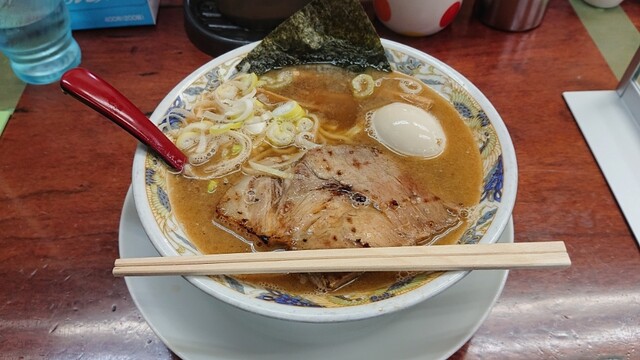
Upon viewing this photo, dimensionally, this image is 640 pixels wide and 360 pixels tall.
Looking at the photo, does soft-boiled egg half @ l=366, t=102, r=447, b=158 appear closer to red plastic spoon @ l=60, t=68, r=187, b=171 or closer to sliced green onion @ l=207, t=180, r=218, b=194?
sliced green onion @ l=207, t=180, r=218, b=194

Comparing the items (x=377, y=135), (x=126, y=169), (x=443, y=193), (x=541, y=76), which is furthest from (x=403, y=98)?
(x=126, y=169)

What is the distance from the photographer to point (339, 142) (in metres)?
1.37

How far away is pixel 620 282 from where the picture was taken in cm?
132

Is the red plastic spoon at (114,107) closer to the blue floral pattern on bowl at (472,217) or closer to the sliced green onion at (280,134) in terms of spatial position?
the blue floral pattern on bowl at (472,217)

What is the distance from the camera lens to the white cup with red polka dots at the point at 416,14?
184 centimetres

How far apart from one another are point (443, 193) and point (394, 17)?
3.10ft

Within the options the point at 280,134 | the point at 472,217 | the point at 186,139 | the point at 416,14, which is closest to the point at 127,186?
the point at 186,139

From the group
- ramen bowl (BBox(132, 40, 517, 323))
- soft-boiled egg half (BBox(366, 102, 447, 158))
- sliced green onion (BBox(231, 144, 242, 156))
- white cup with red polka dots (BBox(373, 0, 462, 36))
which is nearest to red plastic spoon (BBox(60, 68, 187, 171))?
ramen bowl (BBox(132, 40, 517, 323))

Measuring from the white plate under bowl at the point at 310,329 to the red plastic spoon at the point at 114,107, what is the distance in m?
0.33

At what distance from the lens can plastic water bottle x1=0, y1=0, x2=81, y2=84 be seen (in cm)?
170

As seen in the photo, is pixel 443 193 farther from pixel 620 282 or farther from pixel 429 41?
pixel 429 41

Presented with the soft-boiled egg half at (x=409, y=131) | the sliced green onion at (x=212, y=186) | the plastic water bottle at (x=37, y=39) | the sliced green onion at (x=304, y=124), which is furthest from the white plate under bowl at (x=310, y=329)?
the plastic water bottle at (x=37, y=39)

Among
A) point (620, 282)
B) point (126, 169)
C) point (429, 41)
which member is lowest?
point (126, 169)

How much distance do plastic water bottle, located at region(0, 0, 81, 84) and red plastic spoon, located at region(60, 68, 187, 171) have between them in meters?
0.74
